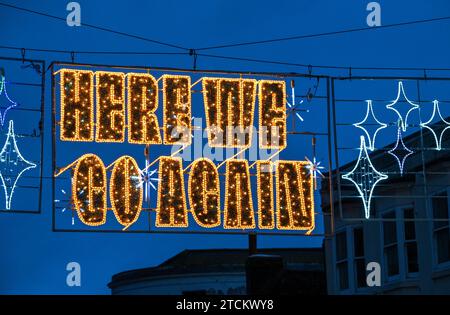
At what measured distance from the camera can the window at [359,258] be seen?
3212 centimetres

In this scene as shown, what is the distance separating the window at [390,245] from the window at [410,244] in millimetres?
406

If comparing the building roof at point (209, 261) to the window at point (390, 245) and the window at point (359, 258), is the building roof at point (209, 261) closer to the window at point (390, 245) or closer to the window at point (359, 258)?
the window at point (359, 258)

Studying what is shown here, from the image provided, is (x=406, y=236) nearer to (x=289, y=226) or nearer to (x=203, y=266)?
(x=289, y=226)

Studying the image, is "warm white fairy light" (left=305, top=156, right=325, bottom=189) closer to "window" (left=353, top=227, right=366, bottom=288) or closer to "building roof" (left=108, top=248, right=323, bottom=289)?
"window" (left=353, top=227, right=366, bottom=288)

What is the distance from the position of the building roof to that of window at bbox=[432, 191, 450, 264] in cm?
2205

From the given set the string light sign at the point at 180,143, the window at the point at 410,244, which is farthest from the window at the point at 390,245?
the string light sign at the point at 180,143

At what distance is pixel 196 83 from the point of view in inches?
867

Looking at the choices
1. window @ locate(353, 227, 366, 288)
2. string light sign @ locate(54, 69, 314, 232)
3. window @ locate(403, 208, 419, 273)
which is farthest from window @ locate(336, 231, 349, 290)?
string light sign @ locate(54, 69, 314, 232)

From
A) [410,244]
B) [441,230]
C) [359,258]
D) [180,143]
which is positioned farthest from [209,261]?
[180,143]

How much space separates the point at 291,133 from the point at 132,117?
3.15 metres

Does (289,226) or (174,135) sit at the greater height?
(174,135)

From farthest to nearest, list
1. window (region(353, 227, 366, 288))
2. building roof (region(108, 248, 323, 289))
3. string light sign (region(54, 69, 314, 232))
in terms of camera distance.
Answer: building roof (region(108, 248, 323, 289)), window (region(353, 227, 366, 288)), string light sign (region(54, 69, 314, 232))

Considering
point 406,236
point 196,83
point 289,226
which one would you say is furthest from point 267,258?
point 406,236

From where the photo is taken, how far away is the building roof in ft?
168
